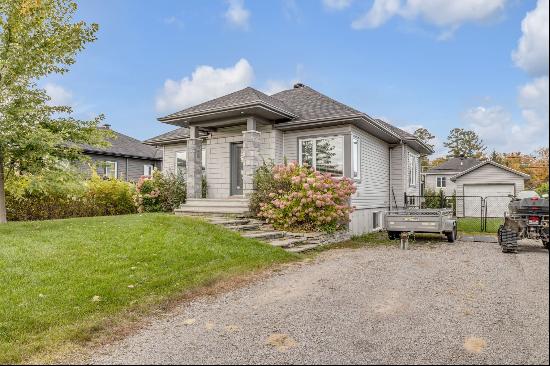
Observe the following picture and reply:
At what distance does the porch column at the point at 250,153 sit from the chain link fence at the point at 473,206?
25.3ft

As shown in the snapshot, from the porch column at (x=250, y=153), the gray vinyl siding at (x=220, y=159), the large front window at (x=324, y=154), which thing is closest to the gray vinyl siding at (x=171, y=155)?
the gray vinyl siding at (x=220, y=159)

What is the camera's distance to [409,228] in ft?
37.8

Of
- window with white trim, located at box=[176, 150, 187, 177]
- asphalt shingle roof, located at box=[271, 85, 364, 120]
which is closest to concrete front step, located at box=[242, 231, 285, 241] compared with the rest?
asphalt shingle roof, located at box=[271, 85, 364, 120]

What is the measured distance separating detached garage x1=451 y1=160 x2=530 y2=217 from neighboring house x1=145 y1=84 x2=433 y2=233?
9.38 meters

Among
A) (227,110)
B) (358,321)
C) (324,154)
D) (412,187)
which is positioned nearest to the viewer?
(358,321)

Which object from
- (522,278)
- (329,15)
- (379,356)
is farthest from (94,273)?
(522,278)

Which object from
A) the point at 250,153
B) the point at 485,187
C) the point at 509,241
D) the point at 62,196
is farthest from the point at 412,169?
the point at 62,196

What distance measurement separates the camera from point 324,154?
555 inches

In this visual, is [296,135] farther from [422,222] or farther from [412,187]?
[412,187]

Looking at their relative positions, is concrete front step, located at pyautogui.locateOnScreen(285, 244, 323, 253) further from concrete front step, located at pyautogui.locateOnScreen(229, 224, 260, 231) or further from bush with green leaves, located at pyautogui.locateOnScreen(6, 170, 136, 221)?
bush with green leaves, located at pyautogui.locateOnScreen(6, 170, 136, 221)

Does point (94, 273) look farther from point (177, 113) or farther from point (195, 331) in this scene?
point (177, 113)

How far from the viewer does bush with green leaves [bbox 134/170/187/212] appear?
16.3 m

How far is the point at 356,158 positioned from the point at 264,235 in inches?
208

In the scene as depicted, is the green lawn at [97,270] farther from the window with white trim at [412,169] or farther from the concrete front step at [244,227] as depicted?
the window with white trim at [412,169]
